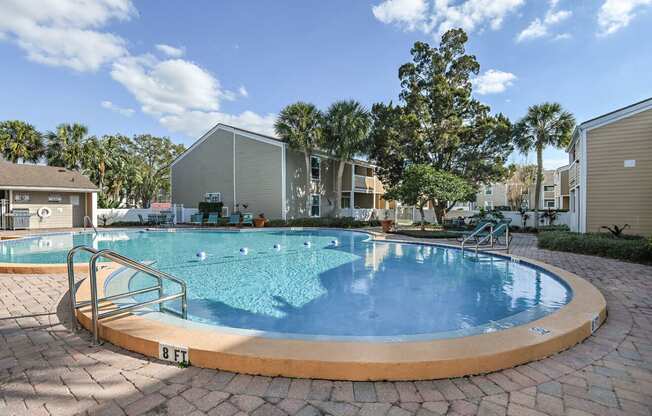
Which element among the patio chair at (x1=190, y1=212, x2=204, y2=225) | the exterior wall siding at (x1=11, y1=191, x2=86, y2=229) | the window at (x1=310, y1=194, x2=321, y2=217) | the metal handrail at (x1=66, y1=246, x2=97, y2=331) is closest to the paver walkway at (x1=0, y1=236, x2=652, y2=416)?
the metal handrail at (x1=66, y1=246, x2=97, y2=331)

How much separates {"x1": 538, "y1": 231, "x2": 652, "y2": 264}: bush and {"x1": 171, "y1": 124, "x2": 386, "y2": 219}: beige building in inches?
618

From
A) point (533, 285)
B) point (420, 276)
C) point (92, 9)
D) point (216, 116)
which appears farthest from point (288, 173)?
point (533, 285)

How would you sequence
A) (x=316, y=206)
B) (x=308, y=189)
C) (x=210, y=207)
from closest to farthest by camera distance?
(x=308, y=189), (x=210, y=207), (x=316, y=206)

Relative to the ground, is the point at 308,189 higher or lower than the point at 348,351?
higher

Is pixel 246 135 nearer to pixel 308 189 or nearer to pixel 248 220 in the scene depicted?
pixel 308 189

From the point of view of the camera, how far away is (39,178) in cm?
1934

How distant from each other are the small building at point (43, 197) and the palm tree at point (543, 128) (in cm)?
2935

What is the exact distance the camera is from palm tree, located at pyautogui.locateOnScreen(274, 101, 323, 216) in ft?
67.6

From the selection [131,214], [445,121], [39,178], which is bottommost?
[131,214]

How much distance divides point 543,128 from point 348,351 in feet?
74.9

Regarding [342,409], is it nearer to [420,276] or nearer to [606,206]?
[420,276]

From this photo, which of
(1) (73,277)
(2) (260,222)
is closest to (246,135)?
(2) (260,222)

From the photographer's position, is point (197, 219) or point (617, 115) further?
point (197, 219)

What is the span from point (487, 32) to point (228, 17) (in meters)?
12.5
